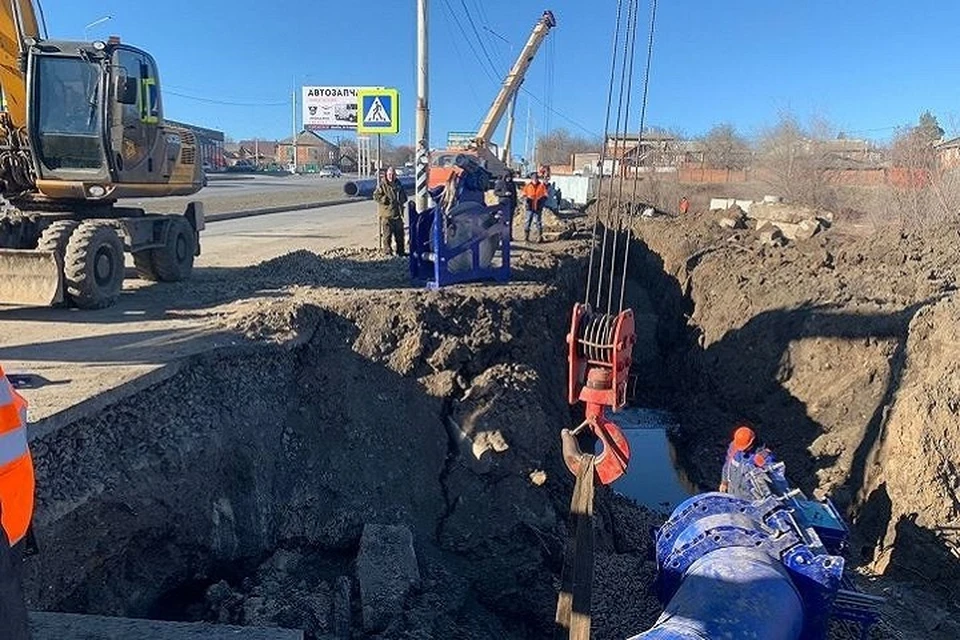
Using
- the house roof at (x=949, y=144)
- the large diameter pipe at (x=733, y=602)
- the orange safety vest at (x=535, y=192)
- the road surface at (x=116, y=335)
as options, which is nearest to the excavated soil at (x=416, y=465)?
the road surface at (x=116, y=335)

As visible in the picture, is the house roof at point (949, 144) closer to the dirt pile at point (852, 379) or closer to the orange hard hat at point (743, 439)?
the dirt pile at point (852, 379)

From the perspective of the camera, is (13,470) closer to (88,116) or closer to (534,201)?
(88,116)

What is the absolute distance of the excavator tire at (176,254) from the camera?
33.5 ft

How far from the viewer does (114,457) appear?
5.05m

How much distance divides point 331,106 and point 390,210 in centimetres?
4181

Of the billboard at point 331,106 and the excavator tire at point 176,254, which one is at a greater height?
the billboard at point 331,106

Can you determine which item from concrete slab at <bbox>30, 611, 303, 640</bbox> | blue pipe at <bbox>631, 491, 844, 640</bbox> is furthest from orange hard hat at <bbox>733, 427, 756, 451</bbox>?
concrete slab at <bbox>30, 611, 303, 640</bbox>

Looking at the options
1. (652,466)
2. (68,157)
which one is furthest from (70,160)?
(652,466)

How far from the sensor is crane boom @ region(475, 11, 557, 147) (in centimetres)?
2164

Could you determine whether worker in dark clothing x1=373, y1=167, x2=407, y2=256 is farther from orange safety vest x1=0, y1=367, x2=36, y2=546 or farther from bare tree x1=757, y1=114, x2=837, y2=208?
bare tree x1=757, y1=114, x2=837, y2=208

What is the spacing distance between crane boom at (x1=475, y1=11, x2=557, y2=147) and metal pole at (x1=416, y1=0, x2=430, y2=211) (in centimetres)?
1119

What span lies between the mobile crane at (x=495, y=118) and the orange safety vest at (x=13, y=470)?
19015 millimetres

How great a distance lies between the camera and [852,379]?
990 cm

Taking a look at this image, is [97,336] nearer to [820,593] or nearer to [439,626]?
[439,626]
